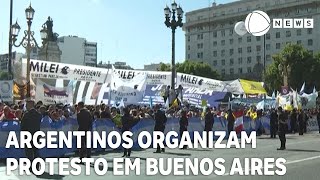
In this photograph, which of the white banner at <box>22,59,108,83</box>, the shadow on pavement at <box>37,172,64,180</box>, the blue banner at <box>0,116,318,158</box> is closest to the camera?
the shadow on pavement at <box>37,172,64,180</box>

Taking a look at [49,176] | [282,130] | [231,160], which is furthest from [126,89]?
[49,176]

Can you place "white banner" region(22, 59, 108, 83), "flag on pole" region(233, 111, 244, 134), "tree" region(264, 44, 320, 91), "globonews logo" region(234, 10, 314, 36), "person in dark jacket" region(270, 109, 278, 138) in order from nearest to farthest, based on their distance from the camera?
1. "globonews logo" region(234, 10, 314, 36)
2. "white banner" region(22, 59, 108, 83)
3. "person in dark jacket" region(270, 109, 278, 138)
4. "flag on pole" region(233, 111, 244, 134)
5. "tree" region(264, 44, 320, 91)

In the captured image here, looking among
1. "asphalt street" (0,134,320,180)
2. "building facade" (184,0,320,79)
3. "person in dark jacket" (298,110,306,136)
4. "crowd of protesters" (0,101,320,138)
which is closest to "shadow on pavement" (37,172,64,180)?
"asphalt street" (0,134,320,180)

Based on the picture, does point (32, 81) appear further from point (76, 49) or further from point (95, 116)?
point (76, 49)

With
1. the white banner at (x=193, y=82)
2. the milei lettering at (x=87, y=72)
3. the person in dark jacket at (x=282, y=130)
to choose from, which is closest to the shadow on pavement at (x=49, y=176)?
Result: the person in dark jacket at (x=282, y=130)

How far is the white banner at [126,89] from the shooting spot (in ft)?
80.0

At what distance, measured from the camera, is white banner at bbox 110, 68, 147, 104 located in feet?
80.0

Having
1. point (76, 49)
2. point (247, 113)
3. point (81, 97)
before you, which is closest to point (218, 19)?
point (76, 49)

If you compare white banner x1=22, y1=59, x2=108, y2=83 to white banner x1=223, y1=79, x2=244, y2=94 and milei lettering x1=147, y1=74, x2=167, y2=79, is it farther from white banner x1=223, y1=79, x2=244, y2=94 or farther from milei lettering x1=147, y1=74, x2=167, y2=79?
white banner x1=223, y1=79, x2=244, y2=94

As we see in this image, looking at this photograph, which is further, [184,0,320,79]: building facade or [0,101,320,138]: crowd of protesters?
[184,0,320,79]: building facade

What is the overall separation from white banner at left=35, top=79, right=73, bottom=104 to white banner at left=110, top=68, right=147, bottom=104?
2.45 metres

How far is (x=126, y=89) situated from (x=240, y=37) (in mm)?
107835

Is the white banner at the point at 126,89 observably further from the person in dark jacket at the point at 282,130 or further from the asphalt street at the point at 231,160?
the person in dark jacket at the point at 282,130

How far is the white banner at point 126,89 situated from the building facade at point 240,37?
87.3 meters
